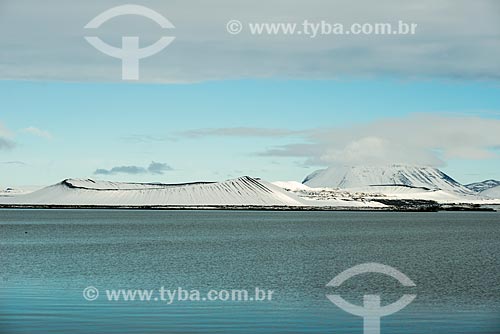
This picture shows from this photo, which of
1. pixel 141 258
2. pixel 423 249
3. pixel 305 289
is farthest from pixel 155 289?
pixel 423 249

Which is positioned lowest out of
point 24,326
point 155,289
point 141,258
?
point 24,326

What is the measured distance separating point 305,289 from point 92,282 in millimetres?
8290

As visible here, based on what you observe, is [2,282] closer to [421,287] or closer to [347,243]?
[421,287]

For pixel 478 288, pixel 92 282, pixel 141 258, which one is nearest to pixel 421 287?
pixel 478 288

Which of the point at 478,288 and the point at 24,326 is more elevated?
the point at 478,288

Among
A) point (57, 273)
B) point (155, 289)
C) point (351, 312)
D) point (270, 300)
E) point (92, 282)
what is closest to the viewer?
point (351, 312)

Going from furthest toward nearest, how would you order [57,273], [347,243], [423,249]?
[347,243] < [423,249] < [57,273]

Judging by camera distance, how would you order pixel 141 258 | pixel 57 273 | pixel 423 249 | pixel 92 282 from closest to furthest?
pixel 92 282 → pixel 57 273 → pixel 141 258 → pixel 423 249

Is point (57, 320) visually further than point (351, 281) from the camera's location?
No

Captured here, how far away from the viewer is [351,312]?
79.2 feet

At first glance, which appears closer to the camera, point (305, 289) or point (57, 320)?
point (57, 320)

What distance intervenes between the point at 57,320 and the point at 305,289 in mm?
10570

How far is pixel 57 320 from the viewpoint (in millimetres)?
22078

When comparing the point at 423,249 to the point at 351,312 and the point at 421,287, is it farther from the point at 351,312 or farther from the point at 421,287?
the point at 351,312
